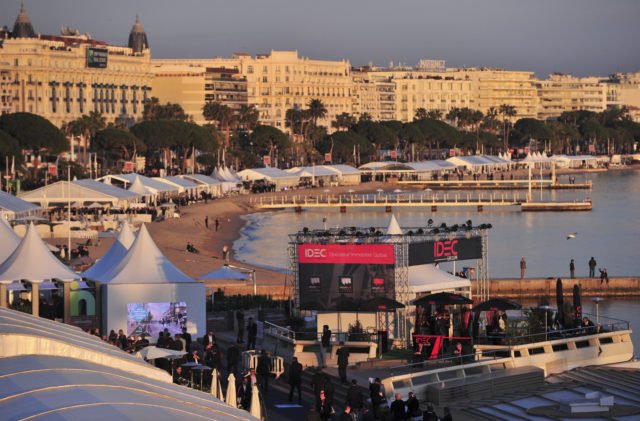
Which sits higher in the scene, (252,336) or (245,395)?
(252,336)

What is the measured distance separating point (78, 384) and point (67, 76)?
5531 inches

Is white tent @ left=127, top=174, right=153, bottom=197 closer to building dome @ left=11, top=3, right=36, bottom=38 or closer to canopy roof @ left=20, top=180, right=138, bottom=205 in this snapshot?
canopy roof @ left=20, top=180, right=138, bottom=205

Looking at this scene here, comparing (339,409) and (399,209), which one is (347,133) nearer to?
(399,209)

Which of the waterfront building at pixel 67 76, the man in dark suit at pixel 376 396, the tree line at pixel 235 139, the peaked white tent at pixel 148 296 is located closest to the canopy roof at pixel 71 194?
the tree line at pixel 235 139

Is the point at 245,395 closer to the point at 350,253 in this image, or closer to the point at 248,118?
the point at 350,253

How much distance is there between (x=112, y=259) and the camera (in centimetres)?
3094

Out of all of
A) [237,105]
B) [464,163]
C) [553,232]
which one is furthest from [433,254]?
[237,105]

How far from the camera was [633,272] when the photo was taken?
5684cm

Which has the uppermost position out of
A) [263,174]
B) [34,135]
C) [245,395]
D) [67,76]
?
[67,76]

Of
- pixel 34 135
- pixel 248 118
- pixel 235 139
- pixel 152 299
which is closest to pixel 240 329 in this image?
pixel 152 299

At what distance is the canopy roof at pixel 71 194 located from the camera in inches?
2532

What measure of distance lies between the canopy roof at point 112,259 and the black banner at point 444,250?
632 centimetres

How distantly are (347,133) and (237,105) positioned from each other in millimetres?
40602

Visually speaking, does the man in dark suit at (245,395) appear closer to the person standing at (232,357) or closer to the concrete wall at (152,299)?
the person standing at (232,357)
